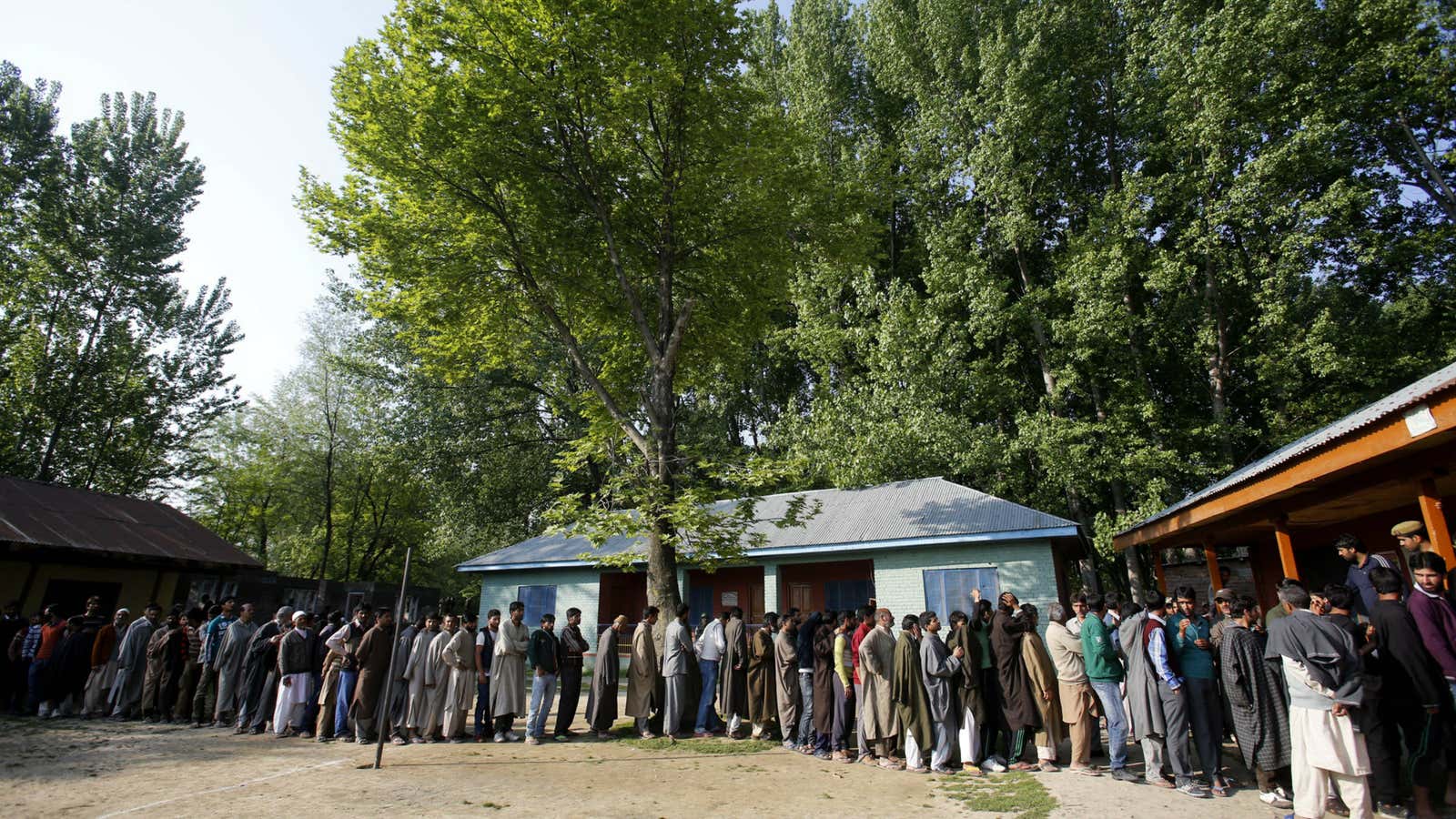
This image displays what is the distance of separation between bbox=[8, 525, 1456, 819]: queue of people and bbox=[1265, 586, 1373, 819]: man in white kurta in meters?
0.01

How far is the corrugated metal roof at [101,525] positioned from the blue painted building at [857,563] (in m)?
6.62

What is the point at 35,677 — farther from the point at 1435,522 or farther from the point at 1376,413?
the point at 1435,522

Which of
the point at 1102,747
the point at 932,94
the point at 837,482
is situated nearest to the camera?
the point at 1102,747

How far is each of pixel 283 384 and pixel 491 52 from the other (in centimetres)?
2614

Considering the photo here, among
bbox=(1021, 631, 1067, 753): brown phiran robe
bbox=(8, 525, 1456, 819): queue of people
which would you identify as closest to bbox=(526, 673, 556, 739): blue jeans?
bbox=(8, 525, 1456, 819): queue of people

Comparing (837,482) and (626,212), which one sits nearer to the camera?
(626,212)

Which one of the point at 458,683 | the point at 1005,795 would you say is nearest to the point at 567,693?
the point at 458,683

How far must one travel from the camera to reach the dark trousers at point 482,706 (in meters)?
8.86

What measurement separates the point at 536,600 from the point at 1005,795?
52.4 ft

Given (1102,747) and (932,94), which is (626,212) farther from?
(932,94)

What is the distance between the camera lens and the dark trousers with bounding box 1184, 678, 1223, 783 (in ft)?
19.7

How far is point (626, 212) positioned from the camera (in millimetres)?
11805


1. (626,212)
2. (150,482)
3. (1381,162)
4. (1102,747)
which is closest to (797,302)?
(626,212)

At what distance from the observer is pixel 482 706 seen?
8898mm
